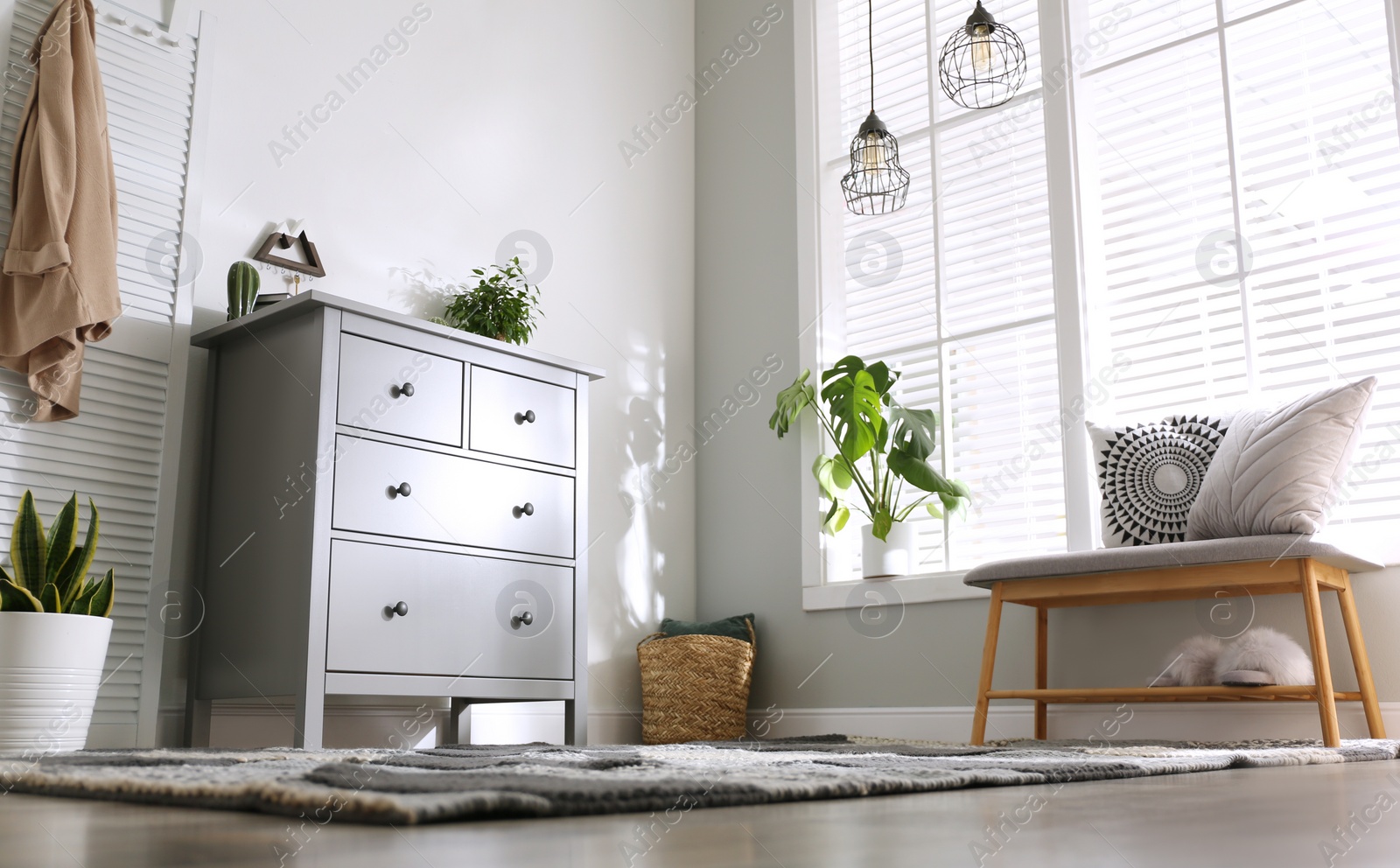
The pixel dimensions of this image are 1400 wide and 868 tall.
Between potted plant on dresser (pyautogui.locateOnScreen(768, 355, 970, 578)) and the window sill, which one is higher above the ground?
potted plant on dresser (pyautogui.locateOnScreen(768, 355, 970, 578))

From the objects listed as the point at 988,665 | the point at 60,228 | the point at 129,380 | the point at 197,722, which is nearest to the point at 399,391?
the point at 129,380

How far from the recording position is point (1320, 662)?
6.94 ft

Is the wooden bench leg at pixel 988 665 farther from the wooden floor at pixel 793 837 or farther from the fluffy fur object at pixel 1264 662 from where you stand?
the wooden floor at pixel 793 837

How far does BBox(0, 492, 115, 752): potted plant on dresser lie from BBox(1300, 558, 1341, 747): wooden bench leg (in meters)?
2.24

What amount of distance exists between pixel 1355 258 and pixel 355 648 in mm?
2489

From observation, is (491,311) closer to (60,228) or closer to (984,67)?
(60,228)

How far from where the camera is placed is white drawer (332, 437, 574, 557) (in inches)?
92.2

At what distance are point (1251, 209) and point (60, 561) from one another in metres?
2.86

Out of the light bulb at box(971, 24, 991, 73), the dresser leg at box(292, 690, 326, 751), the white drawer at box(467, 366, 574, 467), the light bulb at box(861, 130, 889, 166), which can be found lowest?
the dresser leg at box(292, 690, 326, 751)

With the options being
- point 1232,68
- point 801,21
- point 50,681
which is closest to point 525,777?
point 50,681

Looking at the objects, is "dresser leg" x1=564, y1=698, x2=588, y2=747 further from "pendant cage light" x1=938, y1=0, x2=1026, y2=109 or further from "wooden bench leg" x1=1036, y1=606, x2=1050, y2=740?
"pendant cage light" x1=938, y1=0, x2=1026, y2=109

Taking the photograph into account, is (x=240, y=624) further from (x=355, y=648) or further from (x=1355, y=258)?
(x=1355, y=258)

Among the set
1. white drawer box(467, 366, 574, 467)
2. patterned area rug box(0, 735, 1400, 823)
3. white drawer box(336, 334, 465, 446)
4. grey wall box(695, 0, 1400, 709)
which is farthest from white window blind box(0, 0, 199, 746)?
grey wall box(695, 0, 1400, 709)

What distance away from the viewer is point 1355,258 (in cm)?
270
